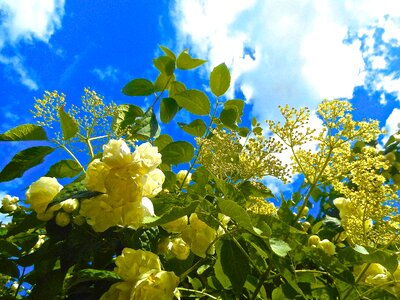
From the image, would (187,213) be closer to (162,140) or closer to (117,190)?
(117,190)

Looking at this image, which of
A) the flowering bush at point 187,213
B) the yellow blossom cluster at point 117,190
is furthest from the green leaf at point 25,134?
the yellow blossom cluster at point 117,190

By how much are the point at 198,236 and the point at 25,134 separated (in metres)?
0.63

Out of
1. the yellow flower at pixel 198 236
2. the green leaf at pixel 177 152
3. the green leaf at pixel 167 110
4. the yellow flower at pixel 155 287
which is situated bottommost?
the yellow flower at pixel 155 287

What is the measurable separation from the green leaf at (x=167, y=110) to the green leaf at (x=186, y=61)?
6.8 inches

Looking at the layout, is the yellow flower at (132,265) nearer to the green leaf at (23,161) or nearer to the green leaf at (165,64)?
the green leaf at (23,161)

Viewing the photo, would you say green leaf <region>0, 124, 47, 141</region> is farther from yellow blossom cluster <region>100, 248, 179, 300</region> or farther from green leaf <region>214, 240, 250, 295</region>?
green leaf <region>214, 240, 250, 295</region>

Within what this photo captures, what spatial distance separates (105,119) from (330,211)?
1.58m

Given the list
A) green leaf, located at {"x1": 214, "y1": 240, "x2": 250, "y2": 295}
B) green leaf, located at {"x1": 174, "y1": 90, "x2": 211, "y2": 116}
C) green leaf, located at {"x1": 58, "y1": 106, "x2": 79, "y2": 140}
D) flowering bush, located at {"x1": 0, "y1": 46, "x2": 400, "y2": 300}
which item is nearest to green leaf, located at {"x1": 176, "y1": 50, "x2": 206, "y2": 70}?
flowering bush, located at {"x1": 0, "y1": 46, "x2": 400, "y2": 300}

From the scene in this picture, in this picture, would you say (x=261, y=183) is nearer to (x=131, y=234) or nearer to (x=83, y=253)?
(x=131, y=234)

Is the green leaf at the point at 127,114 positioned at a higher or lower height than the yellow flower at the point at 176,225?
higher

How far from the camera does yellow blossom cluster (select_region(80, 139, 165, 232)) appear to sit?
1034 millimetres

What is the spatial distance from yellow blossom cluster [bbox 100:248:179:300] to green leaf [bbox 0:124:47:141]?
21.7 inches

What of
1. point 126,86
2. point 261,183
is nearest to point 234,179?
point 261,183

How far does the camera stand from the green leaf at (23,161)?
4.35 feet
